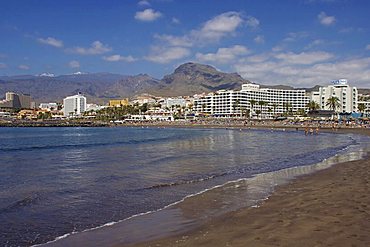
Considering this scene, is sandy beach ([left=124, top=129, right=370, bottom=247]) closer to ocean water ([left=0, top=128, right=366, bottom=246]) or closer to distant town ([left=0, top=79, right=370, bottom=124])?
ocean water ([left=0, top=128, right=366, bottom=246])

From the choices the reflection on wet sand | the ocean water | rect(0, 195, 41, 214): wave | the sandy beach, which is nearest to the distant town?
the ocean water

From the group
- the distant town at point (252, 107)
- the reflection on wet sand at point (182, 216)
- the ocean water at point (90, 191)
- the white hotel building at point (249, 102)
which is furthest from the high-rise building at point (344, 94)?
the reflection on wet sand at point (182, 216)

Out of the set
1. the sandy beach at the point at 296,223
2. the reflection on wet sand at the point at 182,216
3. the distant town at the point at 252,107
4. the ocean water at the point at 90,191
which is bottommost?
the ocean water at the point at 90,191

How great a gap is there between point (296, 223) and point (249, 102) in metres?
154

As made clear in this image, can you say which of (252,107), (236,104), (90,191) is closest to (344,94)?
(252,107)

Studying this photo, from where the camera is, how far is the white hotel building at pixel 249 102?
16000cm

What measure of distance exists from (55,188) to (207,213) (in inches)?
255

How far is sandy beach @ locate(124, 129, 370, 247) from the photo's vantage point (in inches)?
260

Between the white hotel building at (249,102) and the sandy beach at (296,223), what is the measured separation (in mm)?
142319

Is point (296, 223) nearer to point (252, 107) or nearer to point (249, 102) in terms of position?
point (252, 107)

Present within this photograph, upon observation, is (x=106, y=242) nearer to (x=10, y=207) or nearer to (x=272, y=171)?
(x=10, y=207)

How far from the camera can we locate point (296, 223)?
7715 millimetres

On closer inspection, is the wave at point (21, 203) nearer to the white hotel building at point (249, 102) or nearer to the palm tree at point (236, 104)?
the white hotel building at point (249, 102)

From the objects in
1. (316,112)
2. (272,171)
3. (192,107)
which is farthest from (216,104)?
(272,171)
